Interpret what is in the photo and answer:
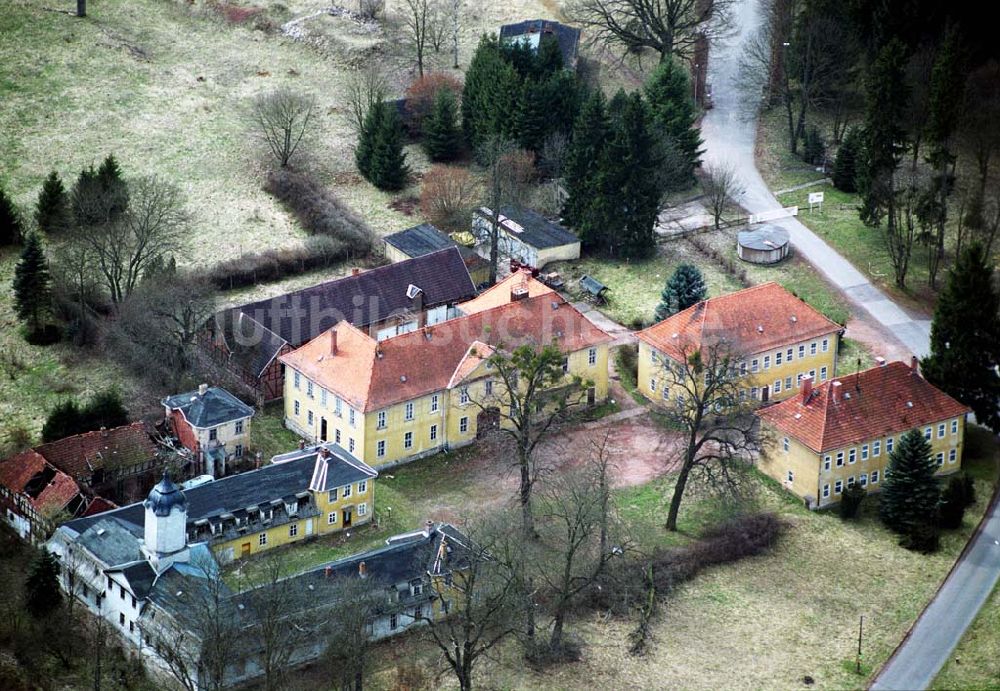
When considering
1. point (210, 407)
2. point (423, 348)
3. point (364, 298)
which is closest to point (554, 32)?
point (364, 298)

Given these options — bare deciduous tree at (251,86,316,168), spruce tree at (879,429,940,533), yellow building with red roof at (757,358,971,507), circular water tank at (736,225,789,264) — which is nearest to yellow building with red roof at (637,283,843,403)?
yellow building with red roof at (757,358,971,507)

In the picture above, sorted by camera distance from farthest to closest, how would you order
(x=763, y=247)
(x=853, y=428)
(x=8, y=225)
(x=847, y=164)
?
(x=847, y=164), (x=8, y=225), (x=763, y=247), (x=853, y=428)

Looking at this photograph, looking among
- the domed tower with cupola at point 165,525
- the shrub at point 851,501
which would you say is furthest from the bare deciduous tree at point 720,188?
the domed tower with cupola at point 165,525

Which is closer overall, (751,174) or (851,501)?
(851,501)

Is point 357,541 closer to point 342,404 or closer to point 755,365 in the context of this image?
point 342,404

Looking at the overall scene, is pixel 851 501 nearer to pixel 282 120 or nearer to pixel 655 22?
pixel 655 22
